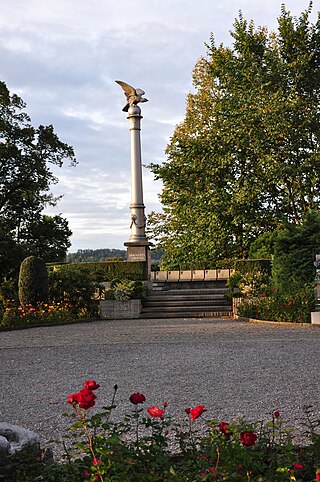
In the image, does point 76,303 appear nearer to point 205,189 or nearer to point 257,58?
point 205,189

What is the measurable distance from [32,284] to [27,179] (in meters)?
10.6

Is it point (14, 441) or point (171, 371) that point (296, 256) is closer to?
point (171, 371)

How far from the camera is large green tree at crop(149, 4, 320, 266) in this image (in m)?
23.1

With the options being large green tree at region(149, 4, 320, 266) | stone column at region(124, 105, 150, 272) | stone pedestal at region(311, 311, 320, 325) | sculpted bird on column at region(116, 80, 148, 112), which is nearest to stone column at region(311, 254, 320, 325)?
stone pedestal at region(311, 311, 320, 325)

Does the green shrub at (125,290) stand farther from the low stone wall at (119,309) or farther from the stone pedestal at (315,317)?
the stone pedestal at (315,317)

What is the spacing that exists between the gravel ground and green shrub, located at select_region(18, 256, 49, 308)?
3.56 m

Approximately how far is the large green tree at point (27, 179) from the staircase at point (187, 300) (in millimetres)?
7339

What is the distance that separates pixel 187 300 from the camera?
18.6 metres

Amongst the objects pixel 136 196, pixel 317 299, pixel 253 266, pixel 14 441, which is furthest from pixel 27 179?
pixel 14 441

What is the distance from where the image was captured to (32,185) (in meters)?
25.7

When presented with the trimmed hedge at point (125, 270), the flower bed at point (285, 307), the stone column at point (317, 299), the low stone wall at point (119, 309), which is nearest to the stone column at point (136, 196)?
the trimmed hedge at point (125, 270)

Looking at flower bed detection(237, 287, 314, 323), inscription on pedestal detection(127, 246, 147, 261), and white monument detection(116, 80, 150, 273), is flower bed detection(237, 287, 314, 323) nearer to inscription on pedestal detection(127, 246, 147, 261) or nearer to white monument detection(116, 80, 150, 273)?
inscription on pedestal detection(127, 246, 147, 261)

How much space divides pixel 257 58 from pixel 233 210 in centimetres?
696

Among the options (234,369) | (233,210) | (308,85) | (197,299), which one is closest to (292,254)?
(197,299)
